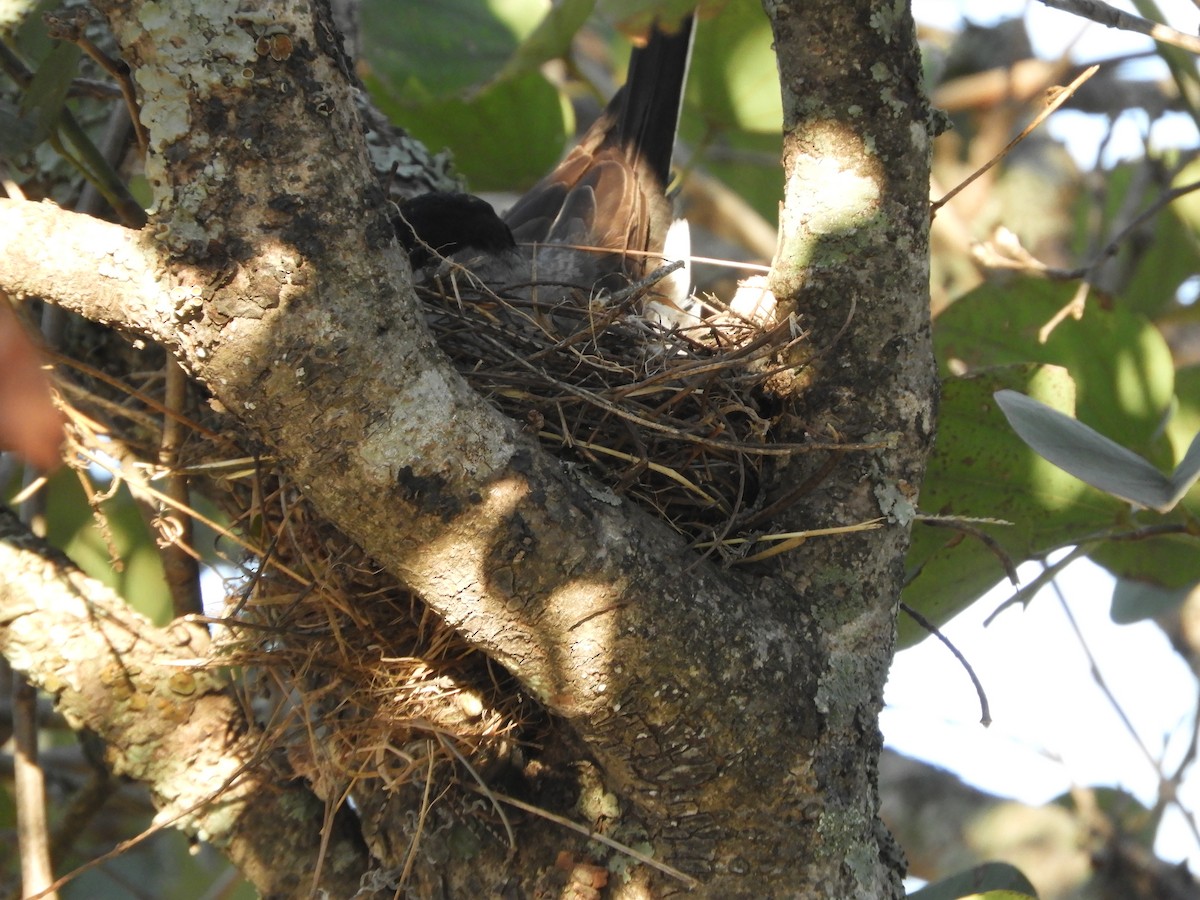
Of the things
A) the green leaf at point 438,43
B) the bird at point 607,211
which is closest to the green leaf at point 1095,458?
the bird at point 607,211

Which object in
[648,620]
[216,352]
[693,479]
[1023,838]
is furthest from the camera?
[1023,838]

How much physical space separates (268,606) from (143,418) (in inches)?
14.2

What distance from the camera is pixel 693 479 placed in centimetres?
179

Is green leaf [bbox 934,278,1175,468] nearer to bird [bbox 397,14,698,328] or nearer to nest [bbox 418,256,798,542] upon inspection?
bird [bbox 397,14,698,328]

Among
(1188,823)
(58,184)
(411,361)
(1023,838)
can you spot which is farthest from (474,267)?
(1023,838)

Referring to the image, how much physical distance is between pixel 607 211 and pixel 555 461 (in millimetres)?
1542

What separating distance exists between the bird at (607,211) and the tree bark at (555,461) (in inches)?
36.7

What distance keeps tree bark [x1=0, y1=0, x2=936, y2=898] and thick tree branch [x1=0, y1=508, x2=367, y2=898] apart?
1.8 inches

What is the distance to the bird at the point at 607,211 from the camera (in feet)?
8.38

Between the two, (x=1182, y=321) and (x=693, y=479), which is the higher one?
(x=693, y=479)

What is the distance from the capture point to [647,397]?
6.26 feet

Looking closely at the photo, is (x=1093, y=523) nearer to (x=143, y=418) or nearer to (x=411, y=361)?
(x=411, y=361)

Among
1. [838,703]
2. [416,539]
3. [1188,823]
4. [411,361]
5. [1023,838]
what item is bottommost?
[1023,838]

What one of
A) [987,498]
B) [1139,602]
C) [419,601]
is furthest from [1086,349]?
[419,601]
